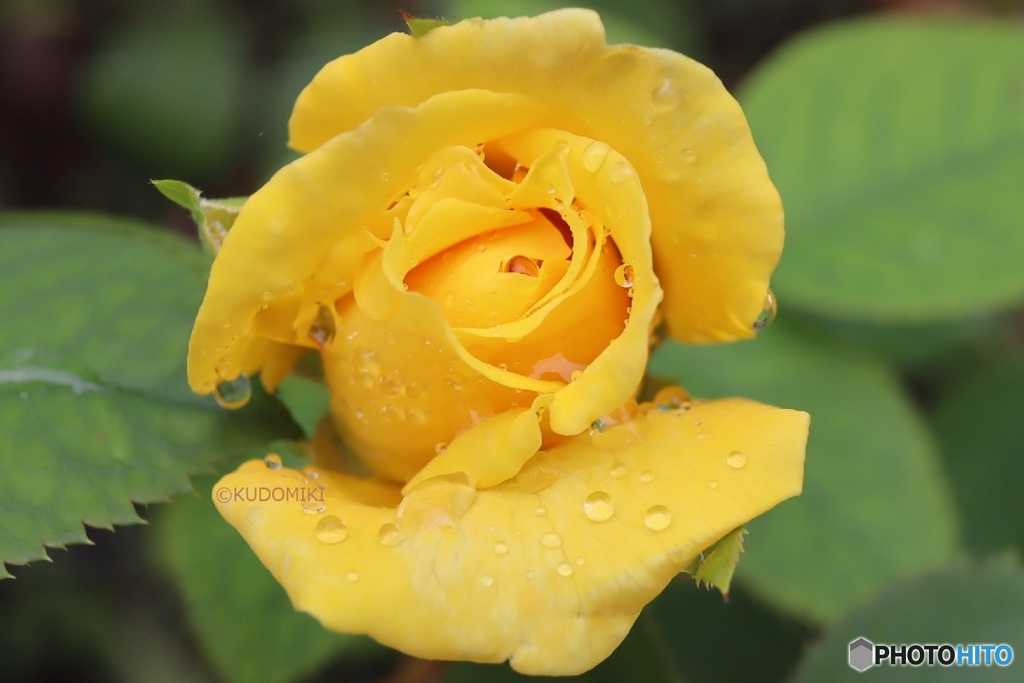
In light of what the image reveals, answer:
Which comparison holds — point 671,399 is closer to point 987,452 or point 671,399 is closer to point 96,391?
point 96,391

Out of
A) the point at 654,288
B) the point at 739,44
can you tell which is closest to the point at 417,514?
the point at 654,288

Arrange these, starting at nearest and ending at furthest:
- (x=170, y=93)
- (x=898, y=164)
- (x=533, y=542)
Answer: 1. (x=533, y=542)
2. (x=898, y=164)
3. (x=170, y=93)

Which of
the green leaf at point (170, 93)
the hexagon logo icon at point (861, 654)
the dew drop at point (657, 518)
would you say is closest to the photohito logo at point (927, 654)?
the hexagon logo icon at point (861, 654)

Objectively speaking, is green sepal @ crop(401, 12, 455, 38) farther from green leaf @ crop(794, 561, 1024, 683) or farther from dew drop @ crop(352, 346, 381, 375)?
green leaf @ crop(794, 561, 1024, 683)

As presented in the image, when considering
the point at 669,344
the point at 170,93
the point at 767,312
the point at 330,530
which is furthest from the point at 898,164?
the point at 170,93

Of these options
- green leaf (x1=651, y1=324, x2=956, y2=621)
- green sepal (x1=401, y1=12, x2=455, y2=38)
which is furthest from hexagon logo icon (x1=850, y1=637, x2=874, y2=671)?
green sepal (x1=401, y1=12, x2=455, y2=38)

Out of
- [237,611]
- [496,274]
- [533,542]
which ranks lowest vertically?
[237,611]

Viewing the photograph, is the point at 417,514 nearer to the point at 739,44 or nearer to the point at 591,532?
the point at 591,532
